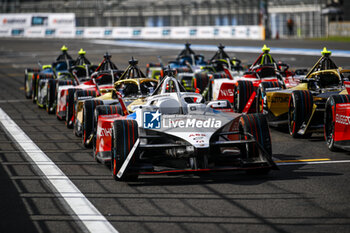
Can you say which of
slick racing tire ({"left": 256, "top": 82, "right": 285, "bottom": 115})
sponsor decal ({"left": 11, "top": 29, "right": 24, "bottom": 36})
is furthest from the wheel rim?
sponsor decal ({"left": 11, "top": 29, "right": 24, "bottom": 36})

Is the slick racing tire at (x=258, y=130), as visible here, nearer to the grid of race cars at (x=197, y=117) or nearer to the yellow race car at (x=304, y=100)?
the grid of race cars at (x=197, y=117)

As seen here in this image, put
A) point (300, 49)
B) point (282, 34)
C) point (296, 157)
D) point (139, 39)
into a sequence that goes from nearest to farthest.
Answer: point (296, 157)
point (300, 49)
point (282, 34)
point (139, 39)

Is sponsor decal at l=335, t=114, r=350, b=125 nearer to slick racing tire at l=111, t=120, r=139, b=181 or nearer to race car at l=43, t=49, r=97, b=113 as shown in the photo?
slick racing tire at l=111, t=120, r=139, b=181

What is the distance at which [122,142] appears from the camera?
32.4 ft

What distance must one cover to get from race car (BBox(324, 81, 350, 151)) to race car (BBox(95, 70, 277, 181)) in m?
2.02

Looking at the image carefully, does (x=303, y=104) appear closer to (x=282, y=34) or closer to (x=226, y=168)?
(x=226, y=168)

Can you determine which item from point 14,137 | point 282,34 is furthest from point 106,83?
point 282,34

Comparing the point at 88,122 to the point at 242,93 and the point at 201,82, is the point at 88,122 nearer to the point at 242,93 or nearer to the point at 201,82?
the point at 242,93

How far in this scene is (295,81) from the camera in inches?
690

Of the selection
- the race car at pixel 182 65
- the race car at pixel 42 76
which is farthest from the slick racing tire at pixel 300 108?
the race car at pixel 182 65

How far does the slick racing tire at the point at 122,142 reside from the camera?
9836mm

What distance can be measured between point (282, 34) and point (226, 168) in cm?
5392

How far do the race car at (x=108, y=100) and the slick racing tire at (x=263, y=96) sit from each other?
2631 mm

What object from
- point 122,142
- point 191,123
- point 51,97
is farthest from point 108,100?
point 122,142
